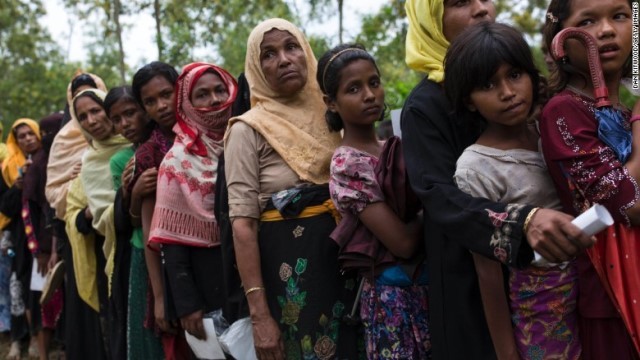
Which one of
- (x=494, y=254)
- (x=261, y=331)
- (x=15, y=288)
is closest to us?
(x=494, y=254)

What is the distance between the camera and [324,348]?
288cm

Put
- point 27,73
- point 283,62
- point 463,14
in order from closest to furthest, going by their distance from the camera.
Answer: point 463,14 < point 283,62 < point 27,73

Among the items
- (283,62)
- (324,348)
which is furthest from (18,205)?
(324,348)

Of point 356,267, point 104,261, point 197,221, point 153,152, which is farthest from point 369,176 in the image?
point 104,261

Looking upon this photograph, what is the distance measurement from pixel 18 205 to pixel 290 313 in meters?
4.74

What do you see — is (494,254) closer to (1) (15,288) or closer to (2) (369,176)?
(2) (369,176)

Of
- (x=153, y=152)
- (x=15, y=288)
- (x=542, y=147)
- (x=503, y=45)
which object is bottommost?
(x=15, y=288)

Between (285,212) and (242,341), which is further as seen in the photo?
(242,341)

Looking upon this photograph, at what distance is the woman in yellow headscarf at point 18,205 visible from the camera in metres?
6.80

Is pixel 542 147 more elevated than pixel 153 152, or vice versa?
pixel 542 147

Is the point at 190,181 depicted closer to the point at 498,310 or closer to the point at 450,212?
the point at 450,212

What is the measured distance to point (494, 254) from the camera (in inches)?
78.0

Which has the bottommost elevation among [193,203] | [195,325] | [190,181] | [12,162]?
[195,325]

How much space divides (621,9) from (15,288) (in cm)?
672
